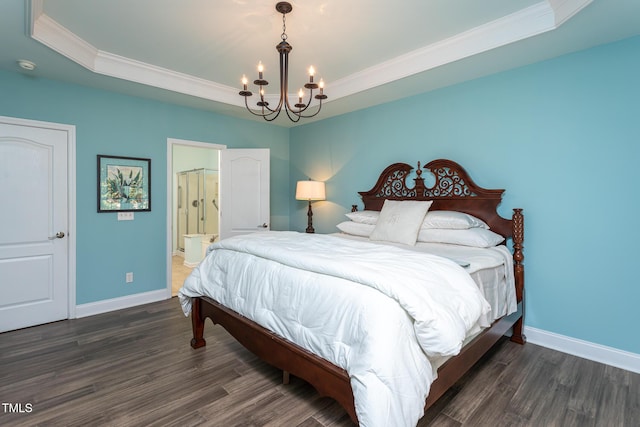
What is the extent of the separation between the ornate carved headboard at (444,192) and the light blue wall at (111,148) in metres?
2.46

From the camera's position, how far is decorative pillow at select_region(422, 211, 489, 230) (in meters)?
2.89

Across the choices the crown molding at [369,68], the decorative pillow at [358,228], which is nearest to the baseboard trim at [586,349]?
the decorative pillow at [358,228]

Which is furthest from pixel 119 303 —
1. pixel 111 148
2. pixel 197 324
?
pixel 111 148

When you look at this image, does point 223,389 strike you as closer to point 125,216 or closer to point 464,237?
point 464,237

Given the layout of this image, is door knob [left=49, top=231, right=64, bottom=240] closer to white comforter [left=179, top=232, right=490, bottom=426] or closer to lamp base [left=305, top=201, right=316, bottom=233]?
white comforter [left=179, top=232, right=490, bottom=426]

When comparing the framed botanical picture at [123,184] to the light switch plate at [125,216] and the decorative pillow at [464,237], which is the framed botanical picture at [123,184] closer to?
the light switch plate at [125,216]

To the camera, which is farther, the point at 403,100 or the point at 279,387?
the point at 403,100

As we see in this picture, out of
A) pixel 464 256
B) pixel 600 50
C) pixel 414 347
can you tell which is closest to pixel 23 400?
pixel 414 347

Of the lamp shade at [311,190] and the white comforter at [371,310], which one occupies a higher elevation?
the lamp shade at [311,190]

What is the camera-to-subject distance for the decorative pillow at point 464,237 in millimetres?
2721

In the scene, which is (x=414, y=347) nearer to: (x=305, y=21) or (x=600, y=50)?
(x=305, y=21)

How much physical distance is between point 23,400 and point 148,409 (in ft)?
2.75

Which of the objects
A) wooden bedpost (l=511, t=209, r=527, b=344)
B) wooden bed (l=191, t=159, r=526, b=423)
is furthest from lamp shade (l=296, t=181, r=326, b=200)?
wooden bedpost (l=511, t=209, r=527, b=344)

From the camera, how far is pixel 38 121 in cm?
314
